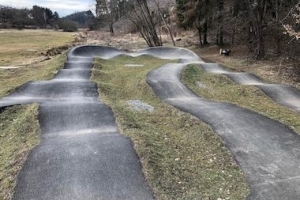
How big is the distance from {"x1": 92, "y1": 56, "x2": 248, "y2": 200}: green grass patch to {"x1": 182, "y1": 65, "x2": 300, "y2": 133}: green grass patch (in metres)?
2.89

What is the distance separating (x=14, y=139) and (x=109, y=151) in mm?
3405

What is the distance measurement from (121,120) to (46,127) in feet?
7.88

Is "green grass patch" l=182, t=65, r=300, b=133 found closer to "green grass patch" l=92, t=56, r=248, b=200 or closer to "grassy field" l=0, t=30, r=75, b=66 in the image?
"green grass patch" l=92, t=56, r=248, b=200

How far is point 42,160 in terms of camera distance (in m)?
8.27

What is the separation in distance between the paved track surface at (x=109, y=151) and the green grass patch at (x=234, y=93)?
655 mm

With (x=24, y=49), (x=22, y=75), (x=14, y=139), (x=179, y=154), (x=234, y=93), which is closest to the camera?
(x=179, y=154)

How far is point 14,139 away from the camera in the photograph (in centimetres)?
1024

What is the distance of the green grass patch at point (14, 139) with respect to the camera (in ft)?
25.0

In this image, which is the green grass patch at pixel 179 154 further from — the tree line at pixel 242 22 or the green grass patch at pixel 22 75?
the tree line at pixel 242 22

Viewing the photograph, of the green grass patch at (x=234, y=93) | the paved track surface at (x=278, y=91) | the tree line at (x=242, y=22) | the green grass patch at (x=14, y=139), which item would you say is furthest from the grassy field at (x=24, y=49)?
the paved track surface at (x=278, y=91)

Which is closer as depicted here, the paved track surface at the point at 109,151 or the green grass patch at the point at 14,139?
the paved track surface at the point at 109,151

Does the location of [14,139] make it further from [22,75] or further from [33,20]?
[33,20]

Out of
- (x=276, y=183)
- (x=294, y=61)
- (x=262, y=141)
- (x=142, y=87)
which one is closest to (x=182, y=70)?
(x=142, y=87)

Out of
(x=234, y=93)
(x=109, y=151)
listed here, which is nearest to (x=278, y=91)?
(x=234, y=93)
